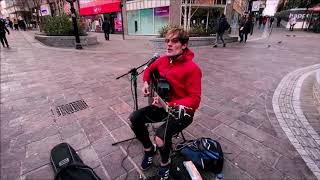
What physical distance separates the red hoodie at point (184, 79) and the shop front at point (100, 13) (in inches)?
917

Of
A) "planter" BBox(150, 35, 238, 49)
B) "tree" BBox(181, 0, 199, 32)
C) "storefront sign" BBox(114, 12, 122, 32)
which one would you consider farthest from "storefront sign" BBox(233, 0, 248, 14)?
"storefront sign" BBox(114, 12, 122, 32)

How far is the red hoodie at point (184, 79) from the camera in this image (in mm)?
2123

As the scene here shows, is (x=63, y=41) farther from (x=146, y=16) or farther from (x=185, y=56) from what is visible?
(x=185, y=56)

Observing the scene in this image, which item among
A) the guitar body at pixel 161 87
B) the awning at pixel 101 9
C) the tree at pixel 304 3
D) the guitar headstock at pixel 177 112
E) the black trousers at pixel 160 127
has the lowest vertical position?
the black trousers at pixel 160 127

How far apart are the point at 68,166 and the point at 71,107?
235cm

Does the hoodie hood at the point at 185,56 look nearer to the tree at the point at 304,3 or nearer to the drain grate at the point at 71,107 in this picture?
the drain grate at the point at 71,107

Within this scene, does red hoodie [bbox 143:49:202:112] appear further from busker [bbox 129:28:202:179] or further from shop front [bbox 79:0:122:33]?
shop front [bbox 79:0:122:33]

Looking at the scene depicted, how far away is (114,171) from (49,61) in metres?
7.53

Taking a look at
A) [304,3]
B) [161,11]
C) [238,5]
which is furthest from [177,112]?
[304,3]

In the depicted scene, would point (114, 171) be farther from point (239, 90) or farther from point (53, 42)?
point (53, 42)

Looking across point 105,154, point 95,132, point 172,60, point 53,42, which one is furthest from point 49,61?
point 172,60

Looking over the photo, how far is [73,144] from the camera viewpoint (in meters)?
2.90

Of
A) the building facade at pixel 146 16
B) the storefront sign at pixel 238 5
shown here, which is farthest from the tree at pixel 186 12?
the storefront sign at pixel 238 5

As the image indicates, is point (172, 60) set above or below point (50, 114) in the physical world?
above
